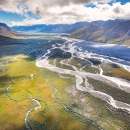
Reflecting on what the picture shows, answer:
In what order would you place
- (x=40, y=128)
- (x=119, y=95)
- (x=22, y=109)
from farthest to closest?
(x=119, y=95), (x=22, y=109), (x=40, y=128)

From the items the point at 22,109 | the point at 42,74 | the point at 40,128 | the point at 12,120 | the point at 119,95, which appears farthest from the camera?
the point at 42,74

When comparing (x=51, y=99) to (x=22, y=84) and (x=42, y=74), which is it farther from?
(x=42, y=74)

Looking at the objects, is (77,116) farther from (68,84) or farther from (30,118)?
(68,84)

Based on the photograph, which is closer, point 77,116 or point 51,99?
point 77,116

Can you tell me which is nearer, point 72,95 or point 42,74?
point 72,95

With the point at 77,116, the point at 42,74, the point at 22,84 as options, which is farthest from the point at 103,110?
the point at 42,74

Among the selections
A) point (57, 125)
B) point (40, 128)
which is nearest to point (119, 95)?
point (57, 125)

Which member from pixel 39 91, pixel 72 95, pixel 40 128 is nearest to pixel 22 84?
pixel 39 91

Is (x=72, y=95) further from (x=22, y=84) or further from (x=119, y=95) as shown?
(x=22, y=84)

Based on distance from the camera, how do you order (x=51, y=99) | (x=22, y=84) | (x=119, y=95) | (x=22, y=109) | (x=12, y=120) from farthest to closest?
(x=22, y=84) → (x=119, y=95) → (x=51, y=99) → (x=22, y=109) → (x=12, y=120)

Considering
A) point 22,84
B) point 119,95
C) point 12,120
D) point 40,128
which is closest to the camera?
point 40,128
